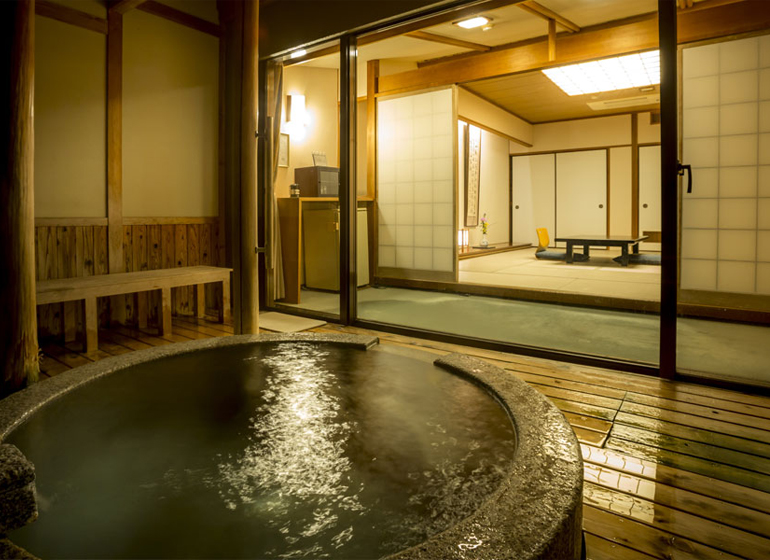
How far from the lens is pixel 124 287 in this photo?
11.1ft

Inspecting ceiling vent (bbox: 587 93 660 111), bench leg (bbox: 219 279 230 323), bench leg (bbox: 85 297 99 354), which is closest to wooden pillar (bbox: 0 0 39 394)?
bench leg (bbox: 85 297 99 354)

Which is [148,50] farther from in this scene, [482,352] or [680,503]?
[680,503]

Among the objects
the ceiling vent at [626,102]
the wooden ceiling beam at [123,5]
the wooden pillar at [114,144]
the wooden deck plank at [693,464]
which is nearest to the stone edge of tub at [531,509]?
the wooden deck plank at [693,464]

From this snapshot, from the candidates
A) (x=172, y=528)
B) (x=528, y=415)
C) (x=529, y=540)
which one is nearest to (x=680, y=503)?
(x=528, y=415)

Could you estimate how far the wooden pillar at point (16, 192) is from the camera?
187 cm

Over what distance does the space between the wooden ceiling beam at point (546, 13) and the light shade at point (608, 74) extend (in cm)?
46

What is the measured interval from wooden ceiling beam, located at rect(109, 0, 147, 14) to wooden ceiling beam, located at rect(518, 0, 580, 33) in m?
3.24

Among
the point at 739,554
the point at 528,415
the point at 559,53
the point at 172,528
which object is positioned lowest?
the point at 739,554

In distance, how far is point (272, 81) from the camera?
458cm

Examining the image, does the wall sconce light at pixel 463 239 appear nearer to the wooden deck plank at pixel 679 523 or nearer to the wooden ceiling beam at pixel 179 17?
the wooden ceiling beam at pixel 179 17

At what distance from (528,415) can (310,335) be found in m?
1.16

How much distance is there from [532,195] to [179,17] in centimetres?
858

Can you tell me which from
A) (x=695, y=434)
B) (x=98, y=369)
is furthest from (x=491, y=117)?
(x=98, y=369)

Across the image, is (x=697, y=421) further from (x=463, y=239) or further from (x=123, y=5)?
(x=463, y=239)
